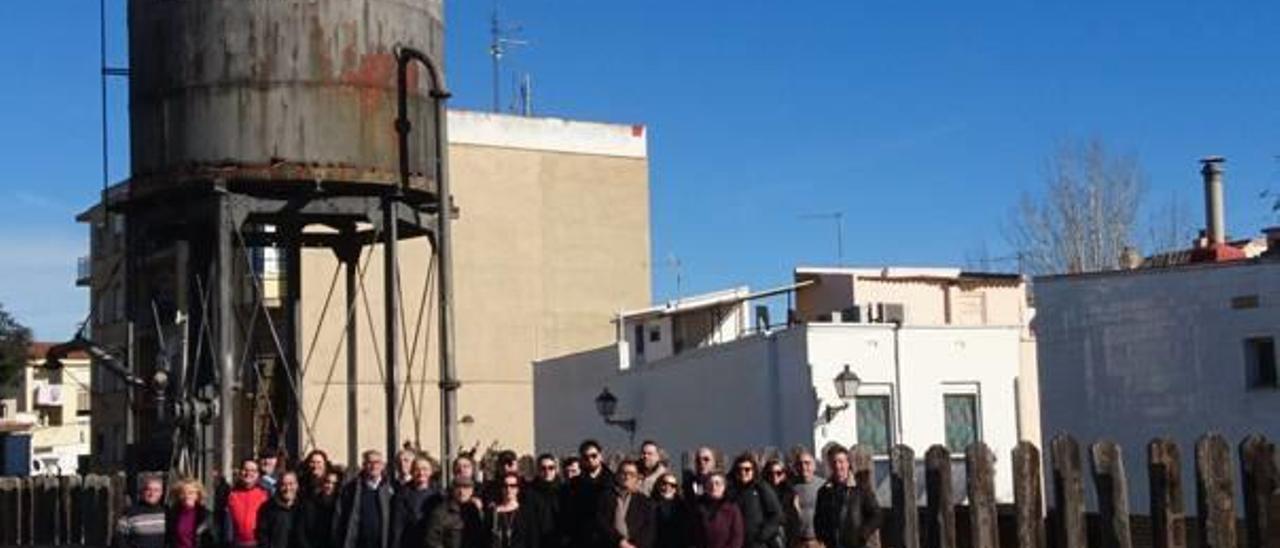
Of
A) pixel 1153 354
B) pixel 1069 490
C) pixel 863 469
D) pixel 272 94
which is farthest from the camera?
pixel 1153 354

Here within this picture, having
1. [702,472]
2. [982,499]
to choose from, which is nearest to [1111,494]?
[982,499]

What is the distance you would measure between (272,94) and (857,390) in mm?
14892

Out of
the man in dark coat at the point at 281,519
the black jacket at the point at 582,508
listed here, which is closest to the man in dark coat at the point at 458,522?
the black jacket at the point at 582,508

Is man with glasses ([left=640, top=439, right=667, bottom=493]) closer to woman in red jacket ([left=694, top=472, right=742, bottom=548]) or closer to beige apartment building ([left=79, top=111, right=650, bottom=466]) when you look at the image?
woman in red jacket ([left=694, top=472, right=742, bottom=548])

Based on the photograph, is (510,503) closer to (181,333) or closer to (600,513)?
(600,513)

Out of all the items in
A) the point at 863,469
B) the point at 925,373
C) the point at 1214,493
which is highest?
the point at 925,373

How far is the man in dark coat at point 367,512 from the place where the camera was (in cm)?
1681

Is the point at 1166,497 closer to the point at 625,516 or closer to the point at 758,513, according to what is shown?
the point at 758,513

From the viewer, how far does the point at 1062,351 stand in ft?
119

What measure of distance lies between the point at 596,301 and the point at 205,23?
3483 cm

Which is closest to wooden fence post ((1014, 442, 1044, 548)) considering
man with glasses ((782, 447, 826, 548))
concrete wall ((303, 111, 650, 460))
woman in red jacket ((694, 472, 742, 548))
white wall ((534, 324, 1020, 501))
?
man with glasses ((782, 447, 826, 548))

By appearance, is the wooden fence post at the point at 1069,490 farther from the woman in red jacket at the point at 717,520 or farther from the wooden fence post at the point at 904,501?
the woman in red jacket at the point at 717,520

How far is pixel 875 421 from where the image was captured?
38.5 metres

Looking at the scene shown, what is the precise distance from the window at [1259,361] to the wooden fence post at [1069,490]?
19252 mm
